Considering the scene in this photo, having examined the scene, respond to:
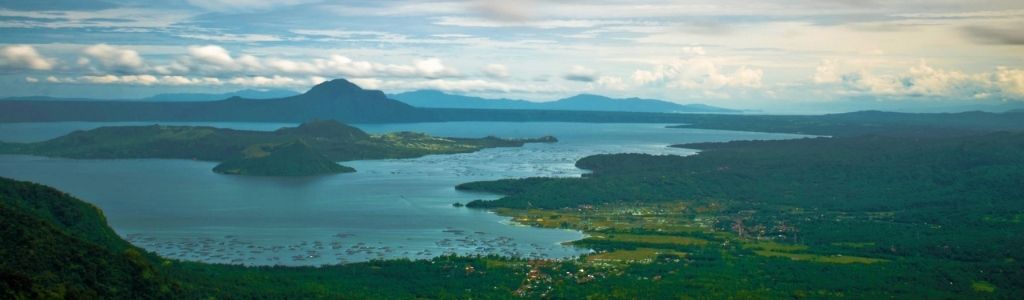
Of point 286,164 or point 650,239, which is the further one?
point 286,164

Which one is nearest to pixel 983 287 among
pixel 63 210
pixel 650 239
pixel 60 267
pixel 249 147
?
pixel 650 239

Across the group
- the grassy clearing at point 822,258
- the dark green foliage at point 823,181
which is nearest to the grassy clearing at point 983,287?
the grassy clearing at point 822,258

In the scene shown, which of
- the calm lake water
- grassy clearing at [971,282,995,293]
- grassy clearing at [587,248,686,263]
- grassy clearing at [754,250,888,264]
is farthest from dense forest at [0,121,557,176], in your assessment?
grassy clearing at [971,282,995,293]

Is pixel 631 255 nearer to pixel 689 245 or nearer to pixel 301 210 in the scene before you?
pixel 689 245

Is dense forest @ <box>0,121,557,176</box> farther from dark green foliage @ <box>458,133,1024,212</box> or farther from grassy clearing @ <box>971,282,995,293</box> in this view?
grassy clearing @ <box>971,282,995,293</box>

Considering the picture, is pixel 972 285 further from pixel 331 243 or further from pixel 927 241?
pixel 331 243

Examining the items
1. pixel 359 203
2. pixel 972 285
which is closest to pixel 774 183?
pixel 359 203

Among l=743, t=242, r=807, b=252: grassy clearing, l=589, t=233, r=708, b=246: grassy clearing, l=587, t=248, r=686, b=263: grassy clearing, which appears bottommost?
l=743, t=242, r=807, b=252: grassy clearing

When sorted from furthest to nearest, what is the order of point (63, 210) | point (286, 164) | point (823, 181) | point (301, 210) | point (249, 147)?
point (249, 147) → point (286, 164) → point (823, 181) → point (301, 210) → point (63, 210)

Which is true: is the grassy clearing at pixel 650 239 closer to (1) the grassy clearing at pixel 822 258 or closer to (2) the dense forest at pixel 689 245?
(2) the dense forest at pixel 689 245
